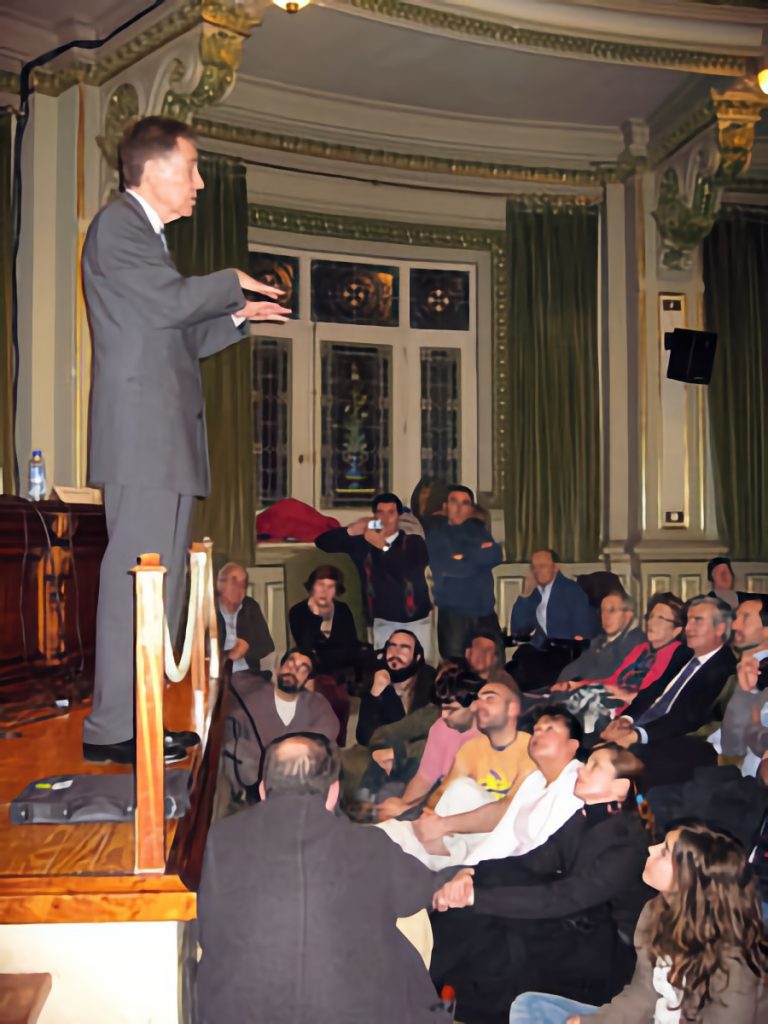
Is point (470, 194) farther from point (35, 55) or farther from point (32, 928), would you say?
point (32, 928)

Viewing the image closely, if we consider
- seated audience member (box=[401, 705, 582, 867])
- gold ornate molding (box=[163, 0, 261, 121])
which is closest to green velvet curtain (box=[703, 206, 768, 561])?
seated audience member (box=[401, 705, 582, 867])

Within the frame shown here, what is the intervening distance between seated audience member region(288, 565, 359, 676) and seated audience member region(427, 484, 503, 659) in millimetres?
634

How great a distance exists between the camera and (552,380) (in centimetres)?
634

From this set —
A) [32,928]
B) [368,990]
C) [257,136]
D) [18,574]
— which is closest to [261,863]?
[368,990]

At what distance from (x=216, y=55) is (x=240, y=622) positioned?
291cm

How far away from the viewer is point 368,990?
233 cm

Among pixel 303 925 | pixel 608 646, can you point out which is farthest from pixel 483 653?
pixel 303 925

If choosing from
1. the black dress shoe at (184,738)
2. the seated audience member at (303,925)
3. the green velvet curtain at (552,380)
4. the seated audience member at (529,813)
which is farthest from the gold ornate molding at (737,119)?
the black dress shoe at (184,738)

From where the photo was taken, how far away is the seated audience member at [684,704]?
12.6 ft

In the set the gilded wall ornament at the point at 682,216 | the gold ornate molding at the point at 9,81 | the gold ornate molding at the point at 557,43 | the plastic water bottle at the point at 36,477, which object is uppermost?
the gold ornate molding at the point at 557,43

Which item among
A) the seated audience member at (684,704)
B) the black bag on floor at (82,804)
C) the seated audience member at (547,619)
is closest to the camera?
the black bag on floor at (82,804)

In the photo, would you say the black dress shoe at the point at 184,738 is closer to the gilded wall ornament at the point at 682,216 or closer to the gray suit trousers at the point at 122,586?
the gray suit trousers at the point at 122,586

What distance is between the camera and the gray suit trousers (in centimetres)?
212

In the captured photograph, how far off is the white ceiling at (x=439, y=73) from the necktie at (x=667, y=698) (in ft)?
11.1
